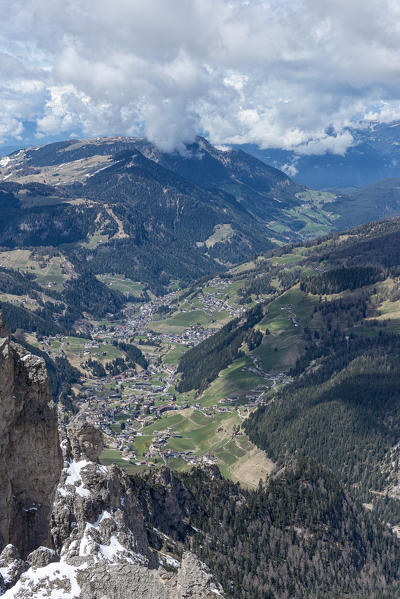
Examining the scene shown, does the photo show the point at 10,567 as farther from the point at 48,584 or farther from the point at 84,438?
the point at 84,438

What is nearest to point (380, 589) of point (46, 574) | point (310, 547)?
point (310, 547)

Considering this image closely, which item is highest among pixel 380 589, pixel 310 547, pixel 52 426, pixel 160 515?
pixel 52 426

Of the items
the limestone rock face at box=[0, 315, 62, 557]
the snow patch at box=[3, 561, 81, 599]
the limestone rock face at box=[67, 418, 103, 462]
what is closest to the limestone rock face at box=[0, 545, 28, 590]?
the snow patch at box=[3, 561, 81, 599]

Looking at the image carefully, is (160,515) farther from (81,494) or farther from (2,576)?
(2,576)

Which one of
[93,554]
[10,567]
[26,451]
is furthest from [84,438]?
[10,567]

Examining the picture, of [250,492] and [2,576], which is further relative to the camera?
[250,492]

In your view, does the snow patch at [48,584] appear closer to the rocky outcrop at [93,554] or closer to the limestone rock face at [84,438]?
the rocky outcrop at [93,554]

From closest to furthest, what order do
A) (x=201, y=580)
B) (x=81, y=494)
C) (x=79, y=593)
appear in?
(x=201, y=580), (x=79, y=593), (x=81, y=494)

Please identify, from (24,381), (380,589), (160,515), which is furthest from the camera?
(380,589)
